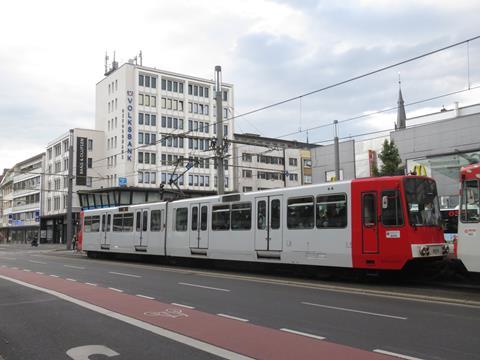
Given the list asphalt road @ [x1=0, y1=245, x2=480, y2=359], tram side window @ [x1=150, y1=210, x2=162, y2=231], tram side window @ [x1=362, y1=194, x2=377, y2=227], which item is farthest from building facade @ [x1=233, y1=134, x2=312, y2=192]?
asphalt road @ [x1=0, y1=245, x2=480, y2=359]

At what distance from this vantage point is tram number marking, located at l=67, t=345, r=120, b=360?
6.63 m

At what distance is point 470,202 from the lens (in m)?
13.0

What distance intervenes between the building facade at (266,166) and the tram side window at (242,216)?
201 feet

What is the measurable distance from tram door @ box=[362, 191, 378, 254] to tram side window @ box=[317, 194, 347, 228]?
2.19ft

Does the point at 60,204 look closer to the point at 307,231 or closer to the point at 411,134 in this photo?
the point at 411,134

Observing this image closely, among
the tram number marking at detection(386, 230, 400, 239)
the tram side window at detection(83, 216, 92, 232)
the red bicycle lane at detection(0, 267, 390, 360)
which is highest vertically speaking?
the tram side window at detection(83, 216, 92, 232)

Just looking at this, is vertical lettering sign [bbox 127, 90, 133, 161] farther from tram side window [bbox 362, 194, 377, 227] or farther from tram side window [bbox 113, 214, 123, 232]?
tram side window [bbox 362, 194, 377, 227]

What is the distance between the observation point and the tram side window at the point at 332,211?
51.0 feet

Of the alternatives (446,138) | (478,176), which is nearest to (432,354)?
(478,176)

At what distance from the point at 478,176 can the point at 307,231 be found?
552cm

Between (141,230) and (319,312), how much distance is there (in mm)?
17521

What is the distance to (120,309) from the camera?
34.0ft

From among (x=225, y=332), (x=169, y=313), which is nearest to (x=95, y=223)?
(x=169, y=313)

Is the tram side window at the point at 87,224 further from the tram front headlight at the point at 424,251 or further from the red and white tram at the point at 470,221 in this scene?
the red and white tram at the point at 470,221
